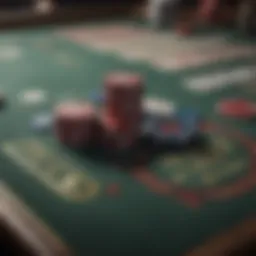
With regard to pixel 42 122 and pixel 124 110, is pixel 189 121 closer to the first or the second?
pixel 124 110

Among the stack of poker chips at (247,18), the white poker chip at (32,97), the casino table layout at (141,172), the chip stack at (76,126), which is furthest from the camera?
the stack of poker chips at (247,18)

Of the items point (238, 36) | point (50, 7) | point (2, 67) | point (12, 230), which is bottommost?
point (12, 230)

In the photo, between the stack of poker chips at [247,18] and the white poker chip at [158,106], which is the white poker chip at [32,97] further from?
the stack of poker chips at [247,18]

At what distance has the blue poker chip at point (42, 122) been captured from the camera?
1.06m

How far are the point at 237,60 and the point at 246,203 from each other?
790mm

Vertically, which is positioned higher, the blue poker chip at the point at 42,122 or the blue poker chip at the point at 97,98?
the blue poker chip at the point at 97,98

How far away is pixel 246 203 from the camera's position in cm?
84

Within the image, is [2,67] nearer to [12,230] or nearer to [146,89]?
[146,89]

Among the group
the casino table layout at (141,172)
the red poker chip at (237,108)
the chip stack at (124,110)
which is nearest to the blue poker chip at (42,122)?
the casino table layout at (141,172)

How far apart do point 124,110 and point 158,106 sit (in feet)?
0.53

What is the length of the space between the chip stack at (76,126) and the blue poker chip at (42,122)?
0.21ft

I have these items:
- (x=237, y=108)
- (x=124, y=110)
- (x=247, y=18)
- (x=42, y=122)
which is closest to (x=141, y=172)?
(x=124, y=110)

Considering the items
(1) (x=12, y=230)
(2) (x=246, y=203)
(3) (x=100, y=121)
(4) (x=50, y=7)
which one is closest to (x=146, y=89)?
(3) (x=100, y=121)

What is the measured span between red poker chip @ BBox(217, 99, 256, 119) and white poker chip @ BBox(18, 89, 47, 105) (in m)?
0.38
